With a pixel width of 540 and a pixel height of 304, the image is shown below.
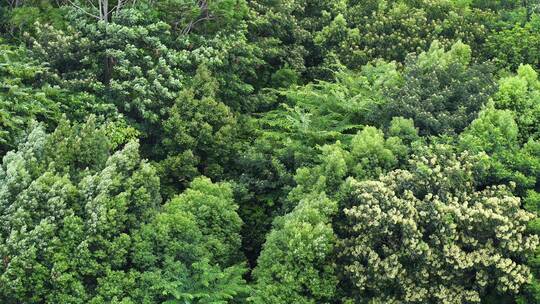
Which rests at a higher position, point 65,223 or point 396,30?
point 396,30

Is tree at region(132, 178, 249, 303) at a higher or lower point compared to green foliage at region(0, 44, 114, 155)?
lower

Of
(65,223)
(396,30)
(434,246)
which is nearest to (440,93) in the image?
(434,246)

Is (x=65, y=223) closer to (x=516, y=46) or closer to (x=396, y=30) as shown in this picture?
(x=396, y=30)

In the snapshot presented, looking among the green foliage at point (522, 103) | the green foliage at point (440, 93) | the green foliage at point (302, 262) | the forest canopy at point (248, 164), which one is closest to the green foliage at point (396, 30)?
the forest canopy at point (248, 164)

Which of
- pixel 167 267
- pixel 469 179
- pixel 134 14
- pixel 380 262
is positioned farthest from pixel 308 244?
pixel 134 14

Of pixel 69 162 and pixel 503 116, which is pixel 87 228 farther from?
pixel 503 116

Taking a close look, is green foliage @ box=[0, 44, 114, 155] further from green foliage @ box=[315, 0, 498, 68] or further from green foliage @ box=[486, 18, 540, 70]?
green foliage @ box=[486, 18, 540, 70]

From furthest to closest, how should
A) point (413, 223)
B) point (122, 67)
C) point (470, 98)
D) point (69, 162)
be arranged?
1. point (122, 67)
2. point (470, 98)
3. point (69, 162)
4. point (413, 223)

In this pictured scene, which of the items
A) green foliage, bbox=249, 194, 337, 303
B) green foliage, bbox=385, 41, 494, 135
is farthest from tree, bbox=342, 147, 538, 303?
green foliage, bbox=385, 41, 494, 135

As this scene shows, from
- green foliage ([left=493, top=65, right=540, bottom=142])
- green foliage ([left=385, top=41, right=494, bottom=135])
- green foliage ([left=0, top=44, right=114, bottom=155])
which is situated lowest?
green foliage ([left=0, top=44, right=114, bottom=155])
